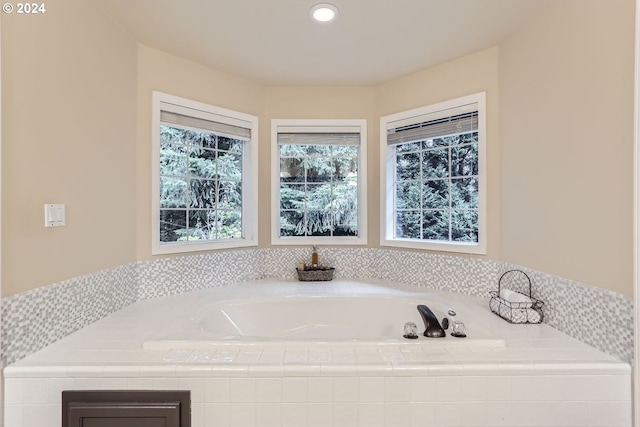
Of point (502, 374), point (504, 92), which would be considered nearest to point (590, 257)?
point (502, 374)

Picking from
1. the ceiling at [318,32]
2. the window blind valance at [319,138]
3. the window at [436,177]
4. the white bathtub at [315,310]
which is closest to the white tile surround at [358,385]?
the white bathtub at [315,310]

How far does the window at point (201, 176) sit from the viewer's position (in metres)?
2.46

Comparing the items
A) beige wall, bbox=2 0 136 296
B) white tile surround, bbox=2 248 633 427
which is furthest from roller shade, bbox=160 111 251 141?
white tile surround, bbox=2 248 633 427

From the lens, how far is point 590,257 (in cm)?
153

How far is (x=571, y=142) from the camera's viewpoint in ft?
5.42

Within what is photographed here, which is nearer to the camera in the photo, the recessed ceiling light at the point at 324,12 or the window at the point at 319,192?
the recessed ceiling light at the point at 324,12

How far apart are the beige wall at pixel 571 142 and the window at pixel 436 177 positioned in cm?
24

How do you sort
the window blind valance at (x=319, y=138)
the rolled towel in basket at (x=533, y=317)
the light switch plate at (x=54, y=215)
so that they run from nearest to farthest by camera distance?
the light switch plate at (x=54, y=215), the rolled towel in basket at (x=533, y=317), the window blind valance at (x=319, y=138)

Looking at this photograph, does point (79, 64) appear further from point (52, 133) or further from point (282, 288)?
point (282, 288)

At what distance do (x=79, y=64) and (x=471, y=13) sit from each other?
6.90 feet

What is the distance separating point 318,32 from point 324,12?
0.21 meters

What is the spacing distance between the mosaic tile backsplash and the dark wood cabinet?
331 millimetres

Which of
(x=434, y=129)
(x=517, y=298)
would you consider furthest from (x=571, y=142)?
(x=434, y=129)

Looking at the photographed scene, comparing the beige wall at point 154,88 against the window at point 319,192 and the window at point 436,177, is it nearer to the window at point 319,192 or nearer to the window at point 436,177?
the window at point 319,192
